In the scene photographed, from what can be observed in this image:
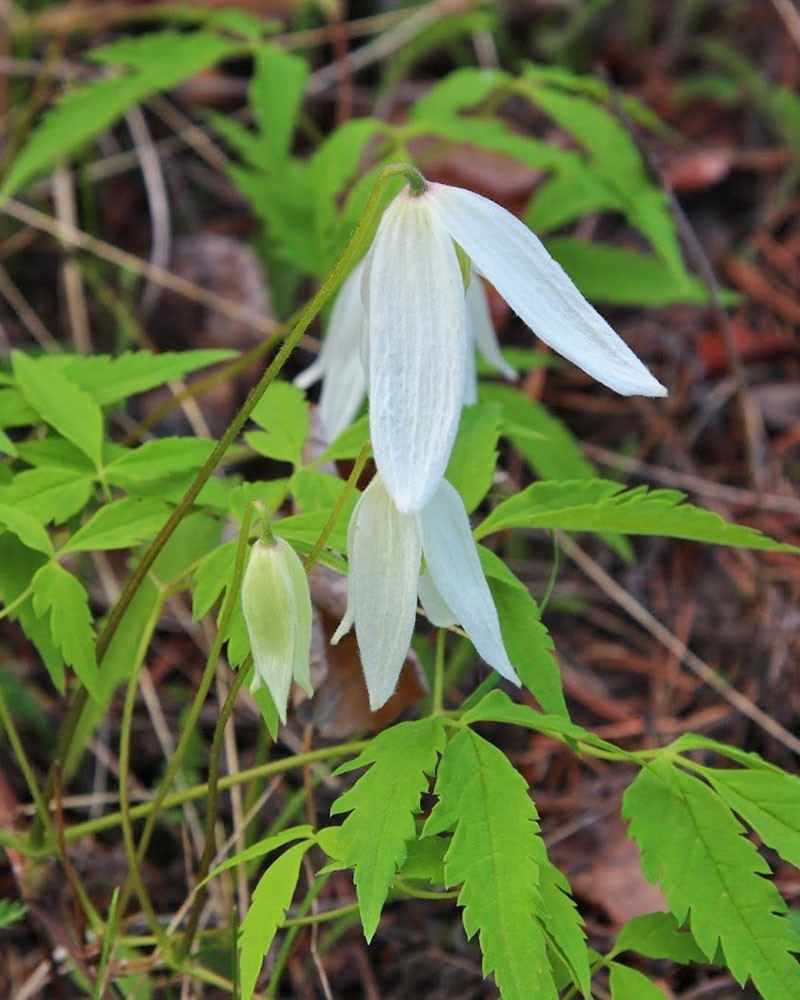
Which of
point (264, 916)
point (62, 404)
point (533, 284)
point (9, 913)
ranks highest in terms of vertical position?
point (533, 284)

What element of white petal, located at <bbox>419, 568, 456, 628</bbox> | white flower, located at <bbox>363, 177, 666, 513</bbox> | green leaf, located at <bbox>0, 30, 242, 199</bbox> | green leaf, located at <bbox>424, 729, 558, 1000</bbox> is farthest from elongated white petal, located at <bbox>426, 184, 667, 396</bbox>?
green leaf, located at <bbox>0, 30, 242, 199</bbox>

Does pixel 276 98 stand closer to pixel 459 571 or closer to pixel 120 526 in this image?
pixel 120 526

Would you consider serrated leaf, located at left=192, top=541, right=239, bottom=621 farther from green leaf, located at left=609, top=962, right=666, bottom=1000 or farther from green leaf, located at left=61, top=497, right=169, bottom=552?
green leaf, located at left=609, top=962, right=666, bottom=1000

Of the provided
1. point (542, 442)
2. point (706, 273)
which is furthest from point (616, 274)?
point (542, 442)

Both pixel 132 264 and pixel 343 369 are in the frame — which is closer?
pixel 343 369

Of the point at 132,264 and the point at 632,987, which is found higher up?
the point at 132,264

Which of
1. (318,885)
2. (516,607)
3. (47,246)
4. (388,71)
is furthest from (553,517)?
(388,71)
